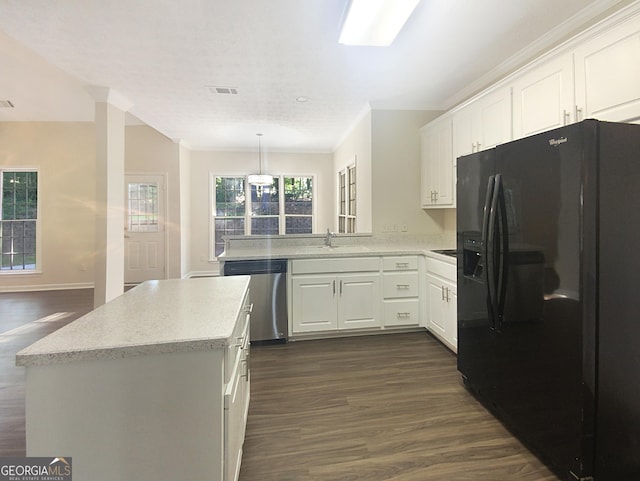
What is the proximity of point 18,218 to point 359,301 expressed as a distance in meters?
6.35

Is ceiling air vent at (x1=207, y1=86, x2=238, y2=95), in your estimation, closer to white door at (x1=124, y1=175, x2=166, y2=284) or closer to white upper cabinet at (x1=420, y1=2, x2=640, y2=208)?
white upper cabinet at (x1=420, y1=2, x2=640, y2=208)

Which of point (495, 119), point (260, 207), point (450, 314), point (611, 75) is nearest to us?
point (611, 75)

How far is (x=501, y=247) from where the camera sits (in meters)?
1.78

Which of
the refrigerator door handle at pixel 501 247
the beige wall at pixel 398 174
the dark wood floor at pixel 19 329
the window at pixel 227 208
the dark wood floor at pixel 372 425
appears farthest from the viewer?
the window at pixel 227 208

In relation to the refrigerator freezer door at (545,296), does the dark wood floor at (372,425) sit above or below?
below

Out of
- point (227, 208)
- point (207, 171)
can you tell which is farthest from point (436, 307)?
point (207, 171)

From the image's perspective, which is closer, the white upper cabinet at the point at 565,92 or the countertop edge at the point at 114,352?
the countertop edge at the point at 114,352

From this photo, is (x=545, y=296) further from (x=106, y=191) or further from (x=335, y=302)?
(x=106, y=191)

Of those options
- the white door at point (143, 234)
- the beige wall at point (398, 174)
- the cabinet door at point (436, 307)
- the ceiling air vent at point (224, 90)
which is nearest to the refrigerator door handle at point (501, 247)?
the cabinet door at point (436, 307)

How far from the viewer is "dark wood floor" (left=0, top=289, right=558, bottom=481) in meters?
1.59

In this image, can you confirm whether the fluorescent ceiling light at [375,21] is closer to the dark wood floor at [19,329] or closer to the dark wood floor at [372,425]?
the dark wood floor at [372,425]

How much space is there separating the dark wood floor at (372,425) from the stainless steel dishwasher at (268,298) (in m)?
0.34

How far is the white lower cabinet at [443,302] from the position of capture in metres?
2.80

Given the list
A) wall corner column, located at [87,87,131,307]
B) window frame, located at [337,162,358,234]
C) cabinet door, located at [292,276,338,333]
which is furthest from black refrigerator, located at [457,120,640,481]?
wall corner column, located at [87,87,131,307]
